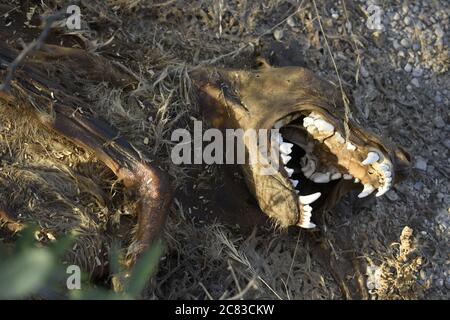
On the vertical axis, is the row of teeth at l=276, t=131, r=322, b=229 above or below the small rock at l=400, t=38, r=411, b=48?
above

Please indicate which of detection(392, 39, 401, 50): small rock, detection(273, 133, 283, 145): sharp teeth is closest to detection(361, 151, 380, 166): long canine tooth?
detection(273, 133, 283, 145): sharp teeth

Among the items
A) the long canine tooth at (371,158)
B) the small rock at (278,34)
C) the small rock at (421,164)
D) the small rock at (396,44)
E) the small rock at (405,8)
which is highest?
the small rock at (278,34)

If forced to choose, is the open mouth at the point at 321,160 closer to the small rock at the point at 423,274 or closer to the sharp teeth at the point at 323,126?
the sharp teeth at the point at 323,126

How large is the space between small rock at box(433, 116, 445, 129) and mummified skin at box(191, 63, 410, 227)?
2.52ft

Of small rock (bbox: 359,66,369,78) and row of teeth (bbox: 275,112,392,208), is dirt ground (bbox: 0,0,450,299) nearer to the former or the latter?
small rock (bbox: 359,66,369,78)

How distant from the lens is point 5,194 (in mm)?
2930

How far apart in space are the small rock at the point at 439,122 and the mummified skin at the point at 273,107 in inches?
30.2

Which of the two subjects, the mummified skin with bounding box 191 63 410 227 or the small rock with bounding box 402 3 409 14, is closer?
the mummified skin with bounding box 191 63 410 227

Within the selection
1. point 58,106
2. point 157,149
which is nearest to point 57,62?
point 58,106

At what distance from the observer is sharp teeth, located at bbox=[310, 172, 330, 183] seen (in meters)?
3.24

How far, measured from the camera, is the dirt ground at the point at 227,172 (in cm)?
304

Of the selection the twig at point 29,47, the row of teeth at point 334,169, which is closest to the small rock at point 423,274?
the row of teeth at point 334,169

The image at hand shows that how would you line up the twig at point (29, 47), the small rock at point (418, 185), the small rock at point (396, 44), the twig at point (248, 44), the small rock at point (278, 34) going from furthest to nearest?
the small rock at point (396, 44) < the small rock at point (278, 34) < the small rock at point (418, 185) < the twig at point (248, 44) < the twig at point (29, 47)
